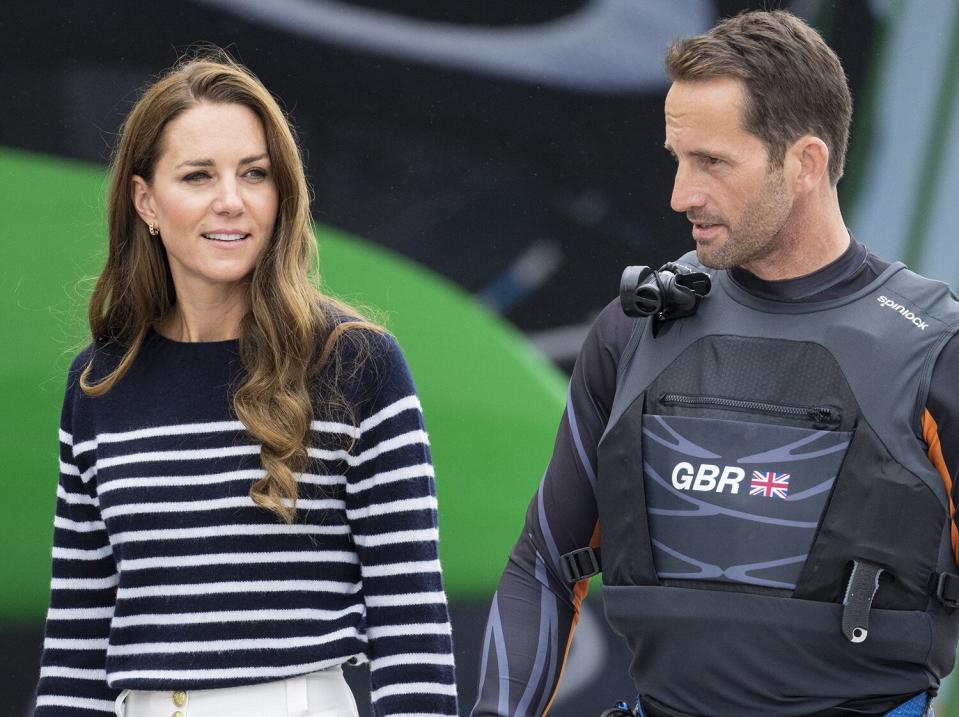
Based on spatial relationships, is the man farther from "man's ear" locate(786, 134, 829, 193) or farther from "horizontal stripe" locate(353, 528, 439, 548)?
"horizontal stripe" locate(353, 528, 439, 548)

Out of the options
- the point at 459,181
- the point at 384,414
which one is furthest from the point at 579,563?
the point at 459,181

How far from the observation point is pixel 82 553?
2201 mm

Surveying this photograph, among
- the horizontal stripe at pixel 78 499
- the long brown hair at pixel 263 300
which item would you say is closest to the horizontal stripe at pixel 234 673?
the long brown hair at pixel 263 300

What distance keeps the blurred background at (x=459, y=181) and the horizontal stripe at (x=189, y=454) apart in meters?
1.40

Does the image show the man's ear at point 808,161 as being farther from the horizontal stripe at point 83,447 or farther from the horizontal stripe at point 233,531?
the horizontal stripe at point 83,447

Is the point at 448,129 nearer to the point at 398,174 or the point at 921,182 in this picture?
the point at 398,174

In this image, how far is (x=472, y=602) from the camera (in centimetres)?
355

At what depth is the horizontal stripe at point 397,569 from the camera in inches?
79.4

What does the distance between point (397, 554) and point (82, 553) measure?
1.76 feet

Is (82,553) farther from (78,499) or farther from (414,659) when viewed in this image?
(414,659)

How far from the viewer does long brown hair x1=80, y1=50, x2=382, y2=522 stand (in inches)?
80.3

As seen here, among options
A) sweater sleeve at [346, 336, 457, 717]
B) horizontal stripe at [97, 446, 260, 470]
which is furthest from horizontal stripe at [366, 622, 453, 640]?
horizontal stripe at [97, 446, 260, 470]

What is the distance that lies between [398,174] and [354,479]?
1.61 meters

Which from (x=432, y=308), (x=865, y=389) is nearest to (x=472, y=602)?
(x=432, y=308)
